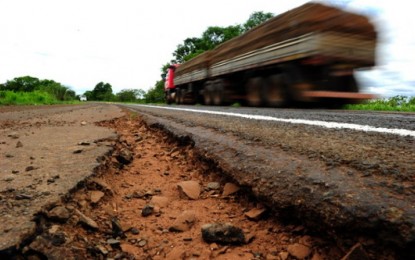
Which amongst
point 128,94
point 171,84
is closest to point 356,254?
point 171,84

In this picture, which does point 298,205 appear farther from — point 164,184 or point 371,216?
point 164,184

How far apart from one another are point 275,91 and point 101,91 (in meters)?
103

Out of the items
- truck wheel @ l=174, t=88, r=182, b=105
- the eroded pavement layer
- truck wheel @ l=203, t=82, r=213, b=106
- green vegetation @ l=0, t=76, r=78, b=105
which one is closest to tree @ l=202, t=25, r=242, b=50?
green vegetation @ l=0, t=76, r=78, b=105

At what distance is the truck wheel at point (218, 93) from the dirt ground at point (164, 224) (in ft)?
34.1

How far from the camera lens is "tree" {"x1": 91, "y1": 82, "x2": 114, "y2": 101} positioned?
99975 mm

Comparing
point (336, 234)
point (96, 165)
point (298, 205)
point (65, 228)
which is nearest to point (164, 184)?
point (96, 165)

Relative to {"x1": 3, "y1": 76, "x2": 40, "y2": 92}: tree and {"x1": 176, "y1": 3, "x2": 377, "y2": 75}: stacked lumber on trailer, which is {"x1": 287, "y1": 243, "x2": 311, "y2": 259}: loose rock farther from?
{"x1": 3, "y1": 76, "x2": 40, "y2": 92}: tree

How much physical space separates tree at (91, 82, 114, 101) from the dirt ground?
100 metres

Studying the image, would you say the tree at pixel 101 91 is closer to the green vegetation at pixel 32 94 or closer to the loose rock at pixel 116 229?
the green vegetation at pixel 32 94

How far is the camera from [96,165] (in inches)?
82.1

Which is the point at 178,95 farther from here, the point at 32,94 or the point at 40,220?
the point at 40,220

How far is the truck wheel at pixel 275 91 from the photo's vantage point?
8211 millimetres

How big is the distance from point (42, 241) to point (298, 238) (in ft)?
2.90

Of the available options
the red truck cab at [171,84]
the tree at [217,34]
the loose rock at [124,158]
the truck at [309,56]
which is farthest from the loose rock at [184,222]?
the tree at [217,34]
